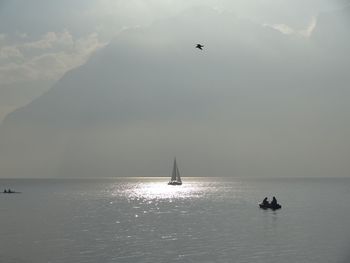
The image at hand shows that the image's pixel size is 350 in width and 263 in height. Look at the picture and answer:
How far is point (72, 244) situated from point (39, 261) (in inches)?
505

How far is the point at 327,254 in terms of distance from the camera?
205ft

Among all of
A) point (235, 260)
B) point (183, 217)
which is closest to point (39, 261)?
point (235, 260)

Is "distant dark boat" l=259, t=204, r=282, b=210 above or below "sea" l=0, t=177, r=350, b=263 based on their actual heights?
above

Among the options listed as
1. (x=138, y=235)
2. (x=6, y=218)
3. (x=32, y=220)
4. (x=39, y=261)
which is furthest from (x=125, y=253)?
(x=6, y=218)

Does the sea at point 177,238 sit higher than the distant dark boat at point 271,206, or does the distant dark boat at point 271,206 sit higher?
the distant dark boat at point 271,206

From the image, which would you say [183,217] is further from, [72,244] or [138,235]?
[72,244]

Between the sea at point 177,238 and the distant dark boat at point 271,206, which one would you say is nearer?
the sea at point 177,238

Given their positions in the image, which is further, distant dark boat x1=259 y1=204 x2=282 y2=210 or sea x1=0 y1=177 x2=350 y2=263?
distant dark boat x1=259 y1=204 x2=282 y2=210

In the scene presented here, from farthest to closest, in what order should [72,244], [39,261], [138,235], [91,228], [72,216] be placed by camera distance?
[72,216] < [91,228] < [138,235] < [72,244] < [39,261]

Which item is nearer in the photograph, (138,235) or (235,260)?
(235,260)

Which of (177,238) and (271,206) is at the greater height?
(271,206)

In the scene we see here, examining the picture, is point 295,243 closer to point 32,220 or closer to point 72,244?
point 72,244

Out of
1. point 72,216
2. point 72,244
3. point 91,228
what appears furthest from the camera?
point 72,216

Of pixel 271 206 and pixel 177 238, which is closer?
pixel 177 238
